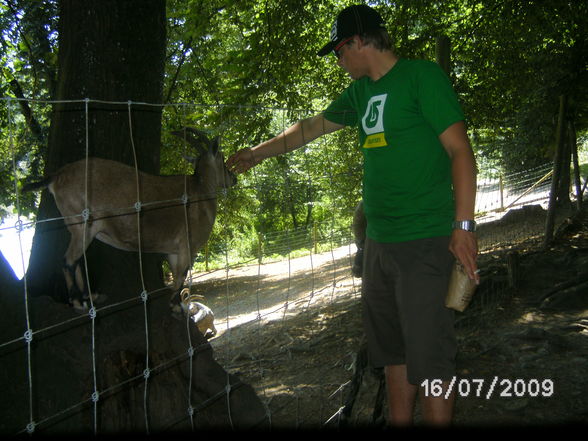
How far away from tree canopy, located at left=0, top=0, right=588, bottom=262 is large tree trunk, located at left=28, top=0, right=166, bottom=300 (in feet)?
6.59

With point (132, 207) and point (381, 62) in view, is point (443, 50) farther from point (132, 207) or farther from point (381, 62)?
point (132, 207)

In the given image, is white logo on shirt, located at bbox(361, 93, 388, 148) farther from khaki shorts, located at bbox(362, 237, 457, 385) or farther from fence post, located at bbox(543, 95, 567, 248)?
fence post, located at bbox(543, 95, 567, 248)

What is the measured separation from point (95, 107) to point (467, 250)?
1.84 meters

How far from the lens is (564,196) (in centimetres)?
1305

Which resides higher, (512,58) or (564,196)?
(512,58)

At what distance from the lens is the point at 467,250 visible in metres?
2.09

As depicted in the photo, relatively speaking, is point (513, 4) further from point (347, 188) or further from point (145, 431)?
point (145, 431)

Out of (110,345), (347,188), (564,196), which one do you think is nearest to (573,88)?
(347,188)

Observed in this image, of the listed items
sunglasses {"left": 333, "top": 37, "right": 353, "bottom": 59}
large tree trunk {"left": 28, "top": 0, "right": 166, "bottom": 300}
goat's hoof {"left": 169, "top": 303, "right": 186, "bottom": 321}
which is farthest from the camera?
goat's hoof {"left": 169, "top": 303, "right": 186, "bottom": 321}

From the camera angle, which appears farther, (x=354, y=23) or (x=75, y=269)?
(x=75, y=269)

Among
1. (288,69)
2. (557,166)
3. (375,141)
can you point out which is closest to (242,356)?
(375,141)

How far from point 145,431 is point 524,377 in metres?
2.48

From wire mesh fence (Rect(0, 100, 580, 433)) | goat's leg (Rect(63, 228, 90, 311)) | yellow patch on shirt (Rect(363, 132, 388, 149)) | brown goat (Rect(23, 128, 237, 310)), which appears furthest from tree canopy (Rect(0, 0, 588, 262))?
goat's leg (Rect(63, 228, 90, 311))

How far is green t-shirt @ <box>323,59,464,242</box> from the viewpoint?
2152 millimetres
